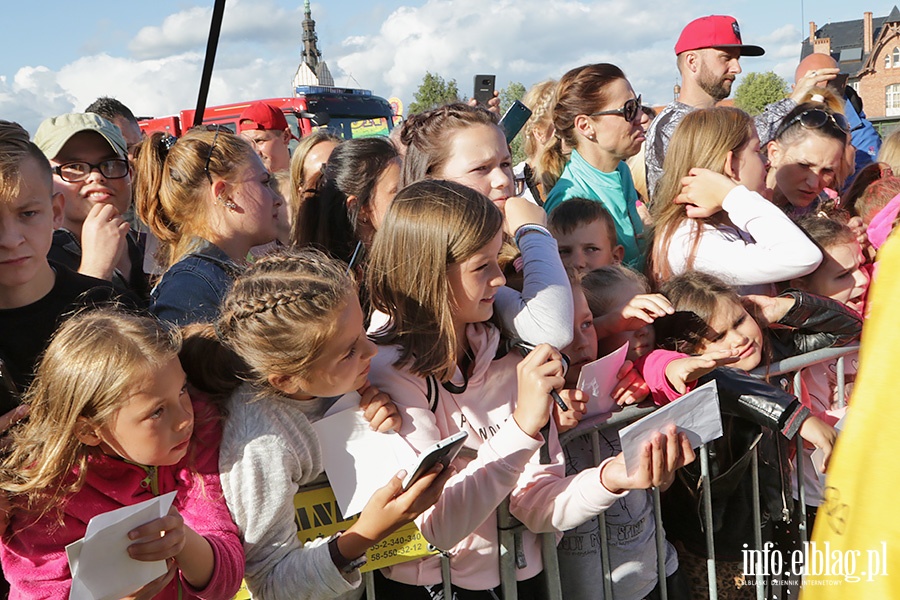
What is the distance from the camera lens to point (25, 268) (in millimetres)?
2209

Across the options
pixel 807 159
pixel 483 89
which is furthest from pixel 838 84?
pixel 483 89

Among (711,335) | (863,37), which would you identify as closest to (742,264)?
(711,335)

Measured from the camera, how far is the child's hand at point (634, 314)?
2727 mm

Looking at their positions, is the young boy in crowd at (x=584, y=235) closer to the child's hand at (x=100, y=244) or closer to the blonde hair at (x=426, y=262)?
the blonde hair at (x=426, y=262)

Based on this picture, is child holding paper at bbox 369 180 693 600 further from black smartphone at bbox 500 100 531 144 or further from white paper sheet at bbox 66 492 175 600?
black smartphone at bbox 500 100 531 144

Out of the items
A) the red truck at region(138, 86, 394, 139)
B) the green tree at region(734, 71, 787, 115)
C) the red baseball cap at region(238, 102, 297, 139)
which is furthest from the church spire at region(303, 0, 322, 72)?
the red baseball cap at region(238, 102, 297, 139)

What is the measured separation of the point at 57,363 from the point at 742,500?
2307 mm

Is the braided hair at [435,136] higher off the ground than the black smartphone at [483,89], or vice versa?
the black smartphone at [483,89]

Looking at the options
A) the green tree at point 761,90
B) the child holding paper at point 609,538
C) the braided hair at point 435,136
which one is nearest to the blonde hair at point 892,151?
the braided hair at point 435,136

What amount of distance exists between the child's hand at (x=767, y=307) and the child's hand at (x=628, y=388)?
29.4 inches

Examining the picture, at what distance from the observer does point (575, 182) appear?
418 centimetres

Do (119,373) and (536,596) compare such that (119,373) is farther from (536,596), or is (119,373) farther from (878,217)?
(878,217)

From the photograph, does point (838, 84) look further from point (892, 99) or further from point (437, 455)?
point (892, 99)
